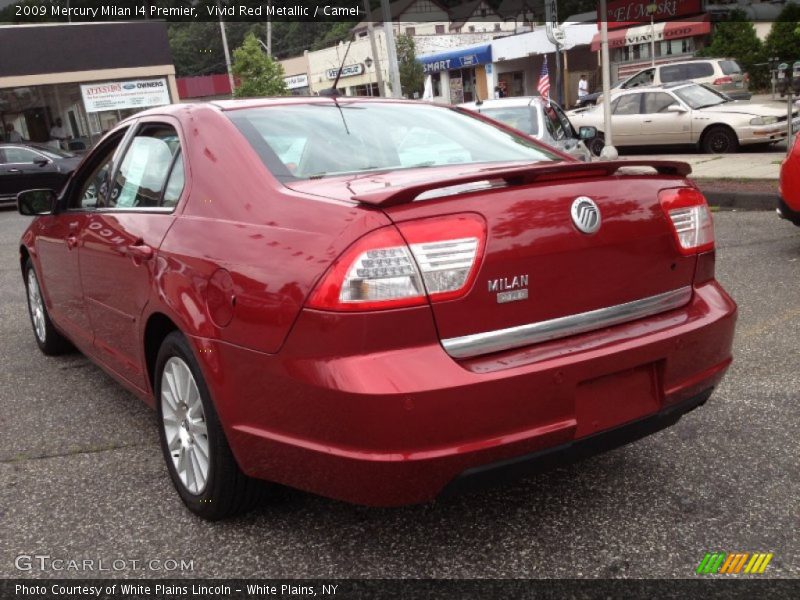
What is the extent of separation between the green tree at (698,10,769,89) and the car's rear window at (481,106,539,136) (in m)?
24.7

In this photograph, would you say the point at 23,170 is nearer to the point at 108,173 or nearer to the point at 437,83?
the point at 108,173

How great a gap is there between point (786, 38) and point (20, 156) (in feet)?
90.7

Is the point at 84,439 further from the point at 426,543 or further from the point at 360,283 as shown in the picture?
the point at 360,283

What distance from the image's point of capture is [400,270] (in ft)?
7.23

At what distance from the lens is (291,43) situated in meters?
85.7

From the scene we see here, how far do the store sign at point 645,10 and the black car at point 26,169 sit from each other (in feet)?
113

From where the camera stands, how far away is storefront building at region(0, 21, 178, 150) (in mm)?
27109

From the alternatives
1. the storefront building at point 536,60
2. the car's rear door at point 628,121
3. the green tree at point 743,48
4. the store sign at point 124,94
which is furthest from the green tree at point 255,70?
the car's rear door at point 628,121

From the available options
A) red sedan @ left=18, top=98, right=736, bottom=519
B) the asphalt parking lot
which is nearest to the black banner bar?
the asphalt parking lot

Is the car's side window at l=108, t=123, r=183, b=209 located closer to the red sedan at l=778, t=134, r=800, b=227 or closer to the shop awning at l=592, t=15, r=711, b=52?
the red sedan at l=778, t=134, r=800, b=227

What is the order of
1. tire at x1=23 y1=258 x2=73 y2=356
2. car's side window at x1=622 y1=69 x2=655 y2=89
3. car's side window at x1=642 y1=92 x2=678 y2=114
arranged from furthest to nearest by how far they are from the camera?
car's side window at x1=622 y1=69 x2=655 y2=89, car's side window at x1=642 y1=92 x2=678 y2=114, tire at x1=23 y1=258 x2=73 y2=356

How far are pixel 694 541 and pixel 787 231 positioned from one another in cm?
616

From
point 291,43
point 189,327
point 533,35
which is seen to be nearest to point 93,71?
point 533,35
